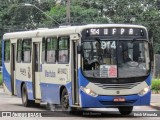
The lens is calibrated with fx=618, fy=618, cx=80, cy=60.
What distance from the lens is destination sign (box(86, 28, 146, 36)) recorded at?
18797 millimetres

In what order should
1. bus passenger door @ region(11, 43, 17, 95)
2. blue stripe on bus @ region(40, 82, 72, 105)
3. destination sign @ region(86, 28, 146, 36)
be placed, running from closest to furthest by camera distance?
destination sign @ region(86, 28, 146, 36)
blue stripe on bus @ region(40, 82, 72, 105)
bus passenger door @ region(11, 43, 17, 95)

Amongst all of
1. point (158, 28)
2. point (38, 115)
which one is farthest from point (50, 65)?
point (158, 28)

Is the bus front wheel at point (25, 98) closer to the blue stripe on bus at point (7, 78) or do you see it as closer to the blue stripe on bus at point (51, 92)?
the blue stripe on bus at point (7, 78)

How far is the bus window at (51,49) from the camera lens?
20781 mm

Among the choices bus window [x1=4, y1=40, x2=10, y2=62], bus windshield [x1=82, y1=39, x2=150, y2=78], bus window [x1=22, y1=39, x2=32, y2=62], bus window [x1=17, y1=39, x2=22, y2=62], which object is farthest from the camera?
bus window [x1=4, y1=40, x2=10, y2=62]

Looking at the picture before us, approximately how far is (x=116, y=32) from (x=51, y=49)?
301cm

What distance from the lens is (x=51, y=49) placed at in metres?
21.1

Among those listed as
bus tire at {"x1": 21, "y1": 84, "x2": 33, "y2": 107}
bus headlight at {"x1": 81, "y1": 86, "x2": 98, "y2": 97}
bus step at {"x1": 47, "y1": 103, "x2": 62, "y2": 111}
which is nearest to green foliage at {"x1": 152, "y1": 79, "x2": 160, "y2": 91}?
bus tire at {"x1": 21, "y1": 84, "x2": 33, "y2": 107}

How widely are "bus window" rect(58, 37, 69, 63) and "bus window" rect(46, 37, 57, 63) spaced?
0.46 meters

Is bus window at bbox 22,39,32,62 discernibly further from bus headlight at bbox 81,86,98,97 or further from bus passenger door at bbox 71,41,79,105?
bus headlight at bbox 81,86,98,97

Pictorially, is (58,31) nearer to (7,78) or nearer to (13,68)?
(13,68)

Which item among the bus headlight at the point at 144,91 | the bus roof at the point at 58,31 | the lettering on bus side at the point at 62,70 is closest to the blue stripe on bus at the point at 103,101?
Answer: the bus headlight at the point at 144,91

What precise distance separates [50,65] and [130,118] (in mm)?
4011

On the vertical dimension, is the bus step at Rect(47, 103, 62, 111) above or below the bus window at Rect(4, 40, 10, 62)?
below
